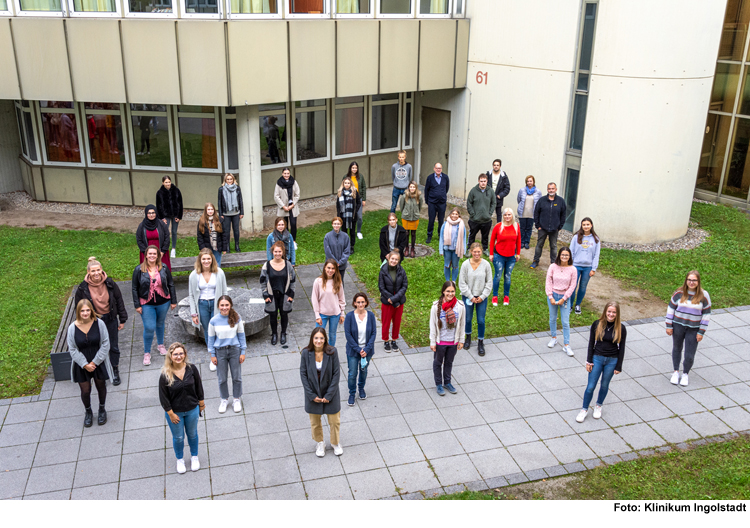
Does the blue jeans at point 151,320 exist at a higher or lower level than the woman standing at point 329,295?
lower

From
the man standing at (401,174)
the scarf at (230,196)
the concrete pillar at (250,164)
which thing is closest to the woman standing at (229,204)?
the scarf at (230,196)

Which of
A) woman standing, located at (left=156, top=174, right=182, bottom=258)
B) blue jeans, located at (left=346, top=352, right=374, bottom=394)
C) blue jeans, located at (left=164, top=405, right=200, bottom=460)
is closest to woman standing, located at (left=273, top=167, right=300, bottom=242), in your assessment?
woman standing, located at (left=156, top=174, right=182, bottom=258)

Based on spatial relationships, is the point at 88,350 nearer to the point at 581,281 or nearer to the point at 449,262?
the point at 449,262

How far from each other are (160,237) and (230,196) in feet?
8.98

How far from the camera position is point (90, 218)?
17.6 metres

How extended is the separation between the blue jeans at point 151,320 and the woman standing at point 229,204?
4.25 metres

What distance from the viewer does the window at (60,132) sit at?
1803 centimetres

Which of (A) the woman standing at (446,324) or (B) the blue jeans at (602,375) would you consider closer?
(B) the blue jeans at (602,375)

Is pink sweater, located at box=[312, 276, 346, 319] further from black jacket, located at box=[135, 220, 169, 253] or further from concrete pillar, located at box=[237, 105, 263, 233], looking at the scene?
concrete pillar, located at box=[237, 105, 263, 233]

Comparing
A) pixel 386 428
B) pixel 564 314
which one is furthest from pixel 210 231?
pixel 564 314

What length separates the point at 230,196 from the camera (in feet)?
47.7

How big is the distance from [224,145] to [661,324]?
455 inches

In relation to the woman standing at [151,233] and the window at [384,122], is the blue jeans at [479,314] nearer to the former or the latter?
the woman standing at [151,233]

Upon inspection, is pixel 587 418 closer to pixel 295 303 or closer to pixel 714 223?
pixel 295 303
